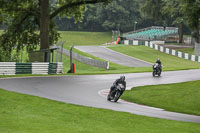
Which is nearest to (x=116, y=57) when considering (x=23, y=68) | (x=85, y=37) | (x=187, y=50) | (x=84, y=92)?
(x=187, y=50)

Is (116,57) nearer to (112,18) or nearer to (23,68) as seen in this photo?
(23,68)

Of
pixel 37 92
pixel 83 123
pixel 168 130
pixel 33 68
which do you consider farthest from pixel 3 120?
pixel 33 68

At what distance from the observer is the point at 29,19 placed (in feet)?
129

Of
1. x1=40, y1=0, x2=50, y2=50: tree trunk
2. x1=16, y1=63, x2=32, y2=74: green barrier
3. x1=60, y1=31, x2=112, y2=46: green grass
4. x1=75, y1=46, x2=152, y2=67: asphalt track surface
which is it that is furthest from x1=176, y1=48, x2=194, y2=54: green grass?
x1=16, y1=63, x2=32, y2=74: green barrier

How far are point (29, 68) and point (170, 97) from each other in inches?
513

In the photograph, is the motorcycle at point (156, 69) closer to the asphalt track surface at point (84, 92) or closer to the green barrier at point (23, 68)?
the asphalt track surface at point (84, 92)

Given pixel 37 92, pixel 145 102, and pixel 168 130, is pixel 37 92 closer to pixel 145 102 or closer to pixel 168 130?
pixel 145 102

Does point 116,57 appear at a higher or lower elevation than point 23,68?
lower

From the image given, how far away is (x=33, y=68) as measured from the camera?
2972cm

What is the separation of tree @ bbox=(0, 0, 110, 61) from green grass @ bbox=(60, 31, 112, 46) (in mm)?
56761

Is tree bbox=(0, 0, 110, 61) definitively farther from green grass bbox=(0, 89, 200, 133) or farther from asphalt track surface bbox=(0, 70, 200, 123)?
green grass bbox=(0, 89, 200, 133)

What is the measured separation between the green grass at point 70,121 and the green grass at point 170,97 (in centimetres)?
426

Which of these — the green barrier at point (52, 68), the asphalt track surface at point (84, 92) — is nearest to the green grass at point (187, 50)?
the asphalt track surface at point (84, 92)

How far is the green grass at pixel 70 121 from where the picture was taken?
1024 cm
